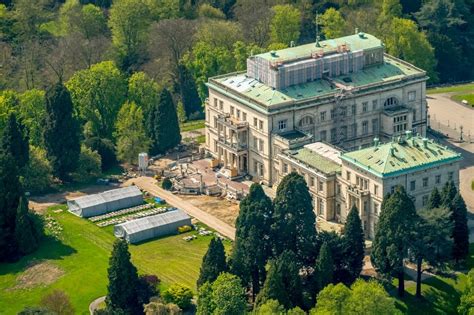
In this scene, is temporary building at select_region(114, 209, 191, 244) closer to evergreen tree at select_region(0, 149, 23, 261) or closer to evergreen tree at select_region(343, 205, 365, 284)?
evergreen tree at select_region(0, 149, 23, 261)

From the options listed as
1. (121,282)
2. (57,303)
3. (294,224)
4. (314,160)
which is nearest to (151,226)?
(314,160)

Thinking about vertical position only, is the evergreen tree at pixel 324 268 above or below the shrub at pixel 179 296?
above

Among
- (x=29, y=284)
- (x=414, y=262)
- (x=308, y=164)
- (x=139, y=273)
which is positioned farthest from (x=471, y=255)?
(x=29, y=284)

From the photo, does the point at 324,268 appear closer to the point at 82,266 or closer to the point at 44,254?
the point at 82,266

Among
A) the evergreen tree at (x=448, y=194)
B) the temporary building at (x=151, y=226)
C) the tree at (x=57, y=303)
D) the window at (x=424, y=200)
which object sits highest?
the evergreen tree at (x=448, y=194)

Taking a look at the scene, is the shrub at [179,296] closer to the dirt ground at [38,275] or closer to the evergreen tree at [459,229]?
the dirt ground at [38,275]

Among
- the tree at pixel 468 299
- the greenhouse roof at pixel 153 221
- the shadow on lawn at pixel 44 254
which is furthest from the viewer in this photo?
the greenhouse roof at pixel 153 221

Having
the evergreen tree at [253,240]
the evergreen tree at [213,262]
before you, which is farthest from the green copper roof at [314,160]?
the evergreen tree at [213,262]
